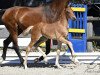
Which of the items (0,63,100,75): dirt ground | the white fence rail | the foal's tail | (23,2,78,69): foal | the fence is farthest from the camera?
the fence

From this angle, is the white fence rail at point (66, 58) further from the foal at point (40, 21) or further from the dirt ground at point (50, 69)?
the foal at point (40, 21)

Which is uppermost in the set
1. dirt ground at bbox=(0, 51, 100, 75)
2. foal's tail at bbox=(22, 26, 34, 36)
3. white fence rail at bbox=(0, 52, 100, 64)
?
foal's tail at bbox=(22, 26, 34, 36)

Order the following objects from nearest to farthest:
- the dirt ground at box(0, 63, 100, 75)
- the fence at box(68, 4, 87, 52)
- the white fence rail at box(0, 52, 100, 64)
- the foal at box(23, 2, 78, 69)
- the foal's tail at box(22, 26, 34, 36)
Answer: the dirt ground at box(0, 63, 100, 75), the foal at box(23, 2, 78, 69), the foal's tail at box(22, 26, 34, 36), the white fence rail at box(0, 52, 100, 64), the fence at box(68, 4, 87, 52)

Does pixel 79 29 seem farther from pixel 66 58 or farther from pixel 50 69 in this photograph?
pixel 50 69

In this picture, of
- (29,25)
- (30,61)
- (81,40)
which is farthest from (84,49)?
(29,25)

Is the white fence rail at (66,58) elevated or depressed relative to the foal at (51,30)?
depressed

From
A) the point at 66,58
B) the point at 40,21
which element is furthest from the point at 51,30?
the point at 66,58

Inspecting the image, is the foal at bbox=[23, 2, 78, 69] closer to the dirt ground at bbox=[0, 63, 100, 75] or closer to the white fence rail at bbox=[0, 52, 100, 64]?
the dirt ground at bbox=[0, 63, 100, 75]

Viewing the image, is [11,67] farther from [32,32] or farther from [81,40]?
[81,40]

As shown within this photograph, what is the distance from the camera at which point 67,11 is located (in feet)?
28.8

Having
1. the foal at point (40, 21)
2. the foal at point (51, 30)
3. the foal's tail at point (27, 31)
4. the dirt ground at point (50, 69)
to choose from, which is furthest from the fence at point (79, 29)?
the foal's tail at point (27, 31)

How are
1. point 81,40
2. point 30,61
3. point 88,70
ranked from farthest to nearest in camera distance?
point 81,40
point 30,61
point 88,70

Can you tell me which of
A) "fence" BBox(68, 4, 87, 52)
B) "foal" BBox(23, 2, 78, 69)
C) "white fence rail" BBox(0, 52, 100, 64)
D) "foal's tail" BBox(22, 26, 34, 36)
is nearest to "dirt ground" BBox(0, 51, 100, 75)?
"foal" BBox(23, 2, 78, 69)

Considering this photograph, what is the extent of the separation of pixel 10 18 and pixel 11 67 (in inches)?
47.4
